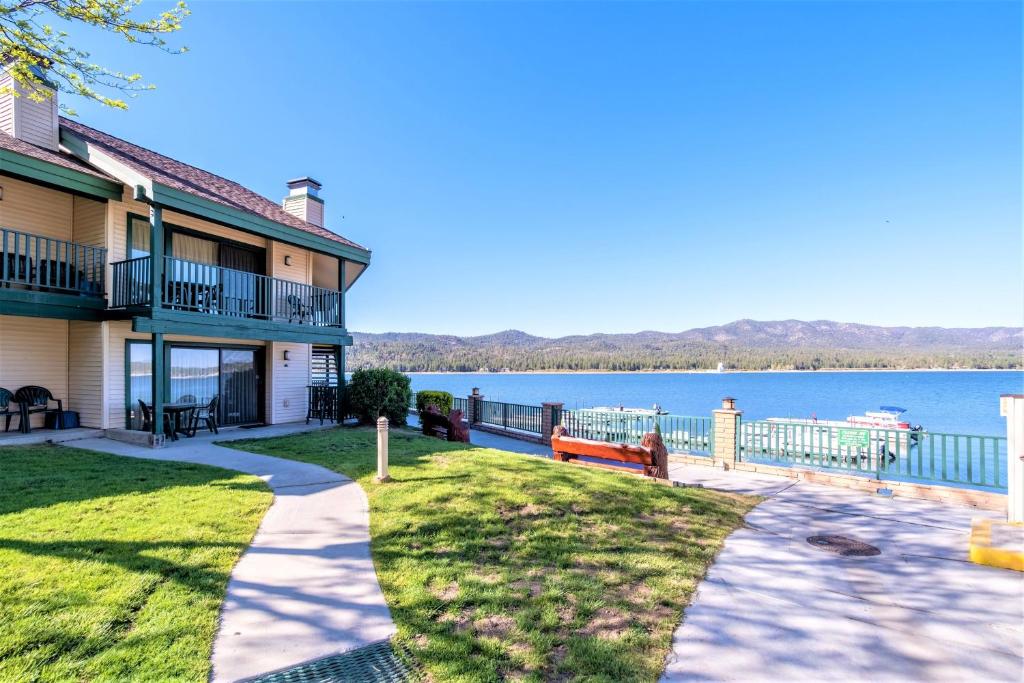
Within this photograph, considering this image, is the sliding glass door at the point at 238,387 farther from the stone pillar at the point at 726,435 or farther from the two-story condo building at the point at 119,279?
→ the stone pillar at the point at 726,435

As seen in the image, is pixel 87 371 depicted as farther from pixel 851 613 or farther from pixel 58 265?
pixel 851 613

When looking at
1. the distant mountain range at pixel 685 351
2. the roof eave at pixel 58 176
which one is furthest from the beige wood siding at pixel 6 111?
the distant mountain range at pixel 685 351

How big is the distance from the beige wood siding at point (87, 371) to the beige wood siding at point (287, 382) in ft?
12.1

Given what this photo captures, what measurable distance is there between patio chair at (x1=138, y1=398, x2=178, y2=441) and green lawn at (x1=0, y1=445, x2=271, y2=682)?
3.19m

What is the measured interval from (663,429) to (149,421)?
12704mm

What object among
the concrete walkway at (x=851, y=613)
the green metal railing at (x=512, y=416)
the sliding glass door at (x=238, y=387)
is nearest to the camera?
the concrete walkway at (x=851, y=613)

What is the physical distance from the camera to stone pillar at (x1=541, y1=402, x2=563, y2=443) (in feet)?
49.8

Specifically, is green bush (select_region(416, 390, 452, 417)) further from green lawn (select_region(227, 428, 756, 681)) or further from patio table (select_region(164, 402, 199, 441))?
green lawn (select_region(227, 428, 756, 681))

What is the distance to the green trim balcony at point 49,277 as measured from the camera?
342 inches

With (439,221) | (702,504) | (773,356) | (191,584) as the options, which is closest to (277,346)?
(191,584)

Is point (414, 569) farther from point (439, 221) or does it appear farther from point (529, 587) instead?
point (439, 221)

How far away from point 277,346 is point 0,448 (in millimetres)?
6178

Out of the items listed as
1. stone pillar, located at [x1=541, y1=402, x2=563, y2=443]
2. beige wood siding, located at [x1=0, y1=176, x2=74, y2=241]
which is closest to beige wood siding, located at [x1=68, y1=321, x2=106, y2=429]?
beige wood siding, located at [x1=0, y1=176, x2=74, y2=241]

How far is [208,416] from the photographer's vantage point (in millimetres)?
11617
